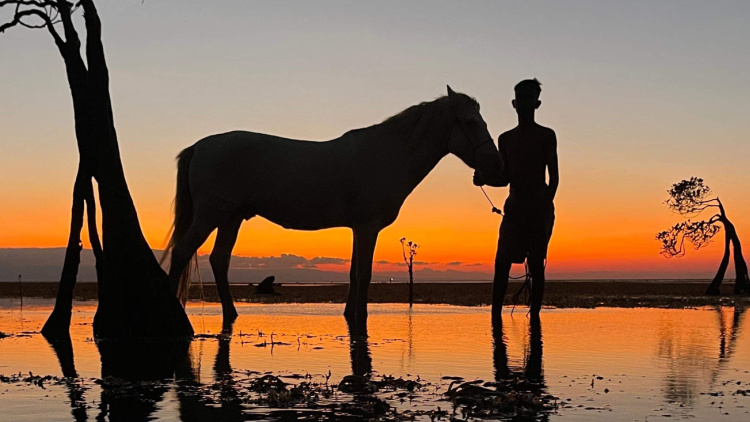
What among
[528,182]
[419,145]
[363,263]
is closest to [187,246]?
[363,263]

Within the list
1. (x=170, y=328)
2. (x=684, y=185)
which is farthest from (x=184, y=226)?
(x=684, y=185)

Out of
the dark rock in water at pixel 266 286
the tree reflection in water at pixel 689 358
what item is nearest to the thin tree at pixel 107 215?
the tree reflection in water at pixel 689 358

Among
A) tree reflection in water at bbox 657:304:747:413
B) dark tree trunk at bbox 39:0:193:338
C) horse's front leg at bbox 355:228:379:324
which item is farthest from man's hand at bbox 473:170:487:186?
dark tree trunk at bbox 39:0:193:338

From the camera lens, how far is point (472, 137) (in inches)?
415

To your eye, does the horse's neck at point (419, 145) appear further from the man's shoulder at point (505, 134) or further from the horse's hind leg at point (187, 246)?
the horse's hind leg at point (187, 246)

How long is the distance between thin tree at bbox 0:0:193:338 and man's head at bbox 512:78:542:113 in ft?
14.8

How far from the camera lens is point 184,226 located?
1182 centimetres

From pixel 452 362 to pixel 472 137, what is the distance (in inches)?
168

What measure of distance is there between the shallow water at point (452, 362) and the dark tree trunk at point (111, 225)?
0.51m

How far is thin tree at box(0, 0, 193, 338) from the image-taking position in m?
9.05

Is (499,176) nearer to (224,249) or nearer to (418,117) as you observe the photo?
(418,117)

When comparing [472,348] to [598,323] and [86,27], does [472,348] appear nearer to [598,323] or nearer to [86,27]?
[598,323]

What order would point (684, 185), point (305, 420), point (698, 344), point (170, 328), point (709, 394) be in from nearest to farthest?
point (305, 420), point (709, 394), point (698, 344), point (170, 328), point (684, 185)

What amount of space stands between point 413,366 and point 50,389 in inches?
100
